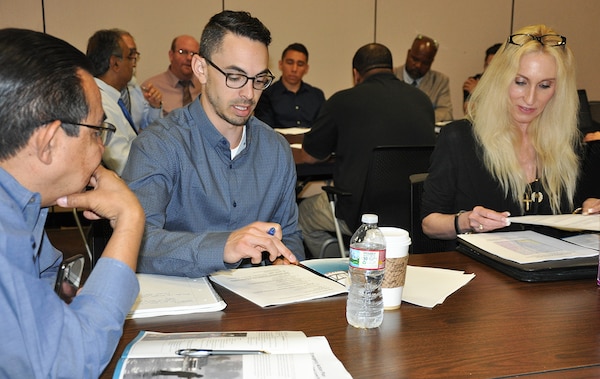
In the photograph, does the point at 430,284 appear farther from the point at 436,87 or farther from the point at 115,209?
the point at 436,87

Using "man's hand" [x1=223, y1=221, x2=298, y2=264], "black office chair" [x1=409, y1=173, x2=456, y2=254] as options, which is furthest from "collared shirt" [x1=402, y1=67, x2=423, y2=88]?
"man's hand" [x1=223, y1=221, x2=298, y2=264]

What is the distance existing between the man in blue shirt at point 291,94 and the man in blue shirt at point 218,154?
12.1 feet

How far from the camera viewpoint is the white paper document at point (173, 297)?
150 centimetres

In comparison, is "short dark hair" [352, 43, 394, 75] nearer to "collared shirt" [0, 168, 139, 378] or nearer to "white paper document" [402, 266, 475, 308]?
"white paper document" [402, 266, 475, 308]

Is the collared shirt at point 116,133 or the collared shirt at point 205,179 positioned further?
the collared shirt at point 116,133

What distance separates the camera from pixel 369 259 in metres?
1.46

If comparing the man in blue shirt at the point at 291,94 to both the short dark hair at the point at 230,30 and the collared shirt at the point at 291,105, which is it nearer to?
the collared shirt at the point at 291,105

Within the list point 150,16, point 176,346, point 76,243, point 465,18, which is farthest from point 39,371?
point 465,18

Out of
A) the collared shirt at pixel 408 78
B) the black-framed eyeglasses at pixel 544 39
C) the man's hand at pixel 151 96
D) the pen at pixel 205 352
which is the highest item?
the black-framed eyeglasses at pixel 544 39

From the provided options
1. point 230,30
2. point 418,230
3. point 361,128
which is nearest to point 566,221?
point 418,230

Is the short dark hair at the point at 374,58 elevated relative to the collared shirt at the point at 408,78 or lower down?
elevated

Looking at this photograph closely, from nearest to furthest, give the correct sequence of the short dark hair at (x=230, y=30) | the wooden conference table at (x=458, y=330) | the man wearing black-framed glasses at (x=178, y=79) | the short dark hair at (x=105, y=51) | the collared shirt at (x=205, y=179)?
1. the wooden conference table at (x=458, y=330)
2. the collared shirt at (x=205, y=179)
3. the short dark hair at (x=230, y=30)
4. the short dark hair at (x=105, y=51)
5. the man wearing black-framed glasses at (x=178, y=79)

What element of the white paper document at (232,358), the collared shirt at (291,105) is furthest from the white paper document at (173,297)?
the collared shirt at (291,105)

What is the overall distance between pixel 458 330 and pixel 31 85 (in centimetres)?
104
